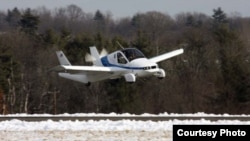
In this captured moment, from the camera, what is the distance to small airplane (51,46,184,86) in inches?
1953

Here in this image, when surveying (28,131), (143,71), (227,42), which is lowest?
(28,131)

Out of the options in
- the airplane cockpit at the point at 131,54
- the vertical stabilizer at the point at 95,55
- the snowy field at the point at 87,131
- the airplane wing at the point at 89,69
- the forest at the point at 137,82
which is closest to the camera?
the snowy field at the point at 87,131

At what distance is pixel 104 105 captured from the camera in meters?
81.4

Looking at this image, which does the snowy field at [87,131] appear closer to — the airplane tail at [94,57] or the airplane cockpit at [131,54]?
the airplane cockpit at [131,54]

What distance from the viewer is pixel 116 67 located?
52.4 m

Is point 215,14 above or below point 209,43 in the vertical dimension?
above

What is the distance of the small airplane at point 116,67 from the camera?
163 feet

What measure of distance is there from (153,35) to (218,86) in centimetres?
5453

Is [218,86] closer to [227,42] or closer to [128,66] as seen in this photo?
[227,42]

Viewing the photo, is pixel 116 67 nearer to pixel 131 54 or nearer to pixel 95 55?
pixel 131 54

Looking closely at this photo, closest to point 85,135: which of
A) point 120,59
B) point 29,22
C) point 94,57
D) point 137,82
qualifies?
point 120,59

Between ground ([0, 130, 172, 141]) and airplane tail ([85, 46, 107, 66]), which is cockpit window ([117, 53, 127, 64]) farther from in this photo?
ground ([0, 130, 172, 141])

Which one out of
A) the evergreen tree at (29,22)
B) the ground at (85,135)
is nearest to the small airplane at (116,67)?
the ground at (85,135)

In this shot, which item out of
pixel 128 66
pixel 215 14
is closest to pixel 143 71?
pixel 128 66
